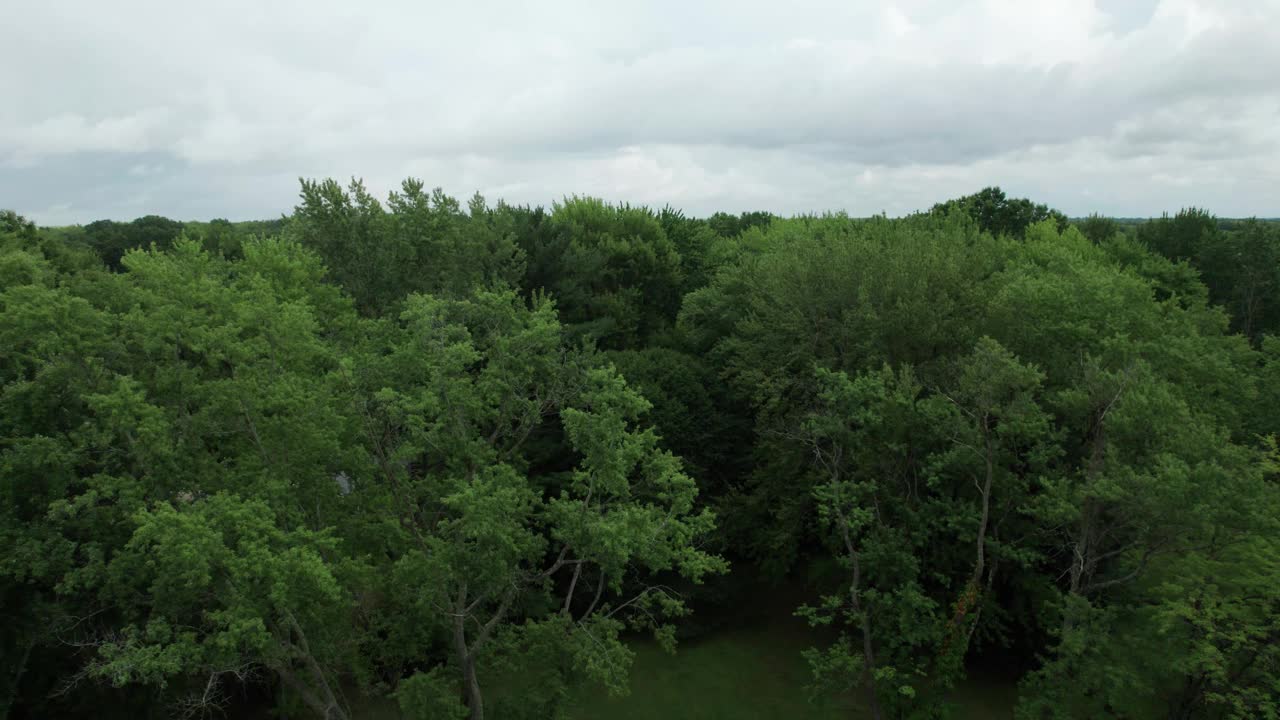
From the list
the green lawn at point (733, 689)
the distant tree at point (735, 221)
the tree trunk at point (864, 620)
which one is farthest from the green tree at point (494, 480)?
the distant tree at point (735, 221)

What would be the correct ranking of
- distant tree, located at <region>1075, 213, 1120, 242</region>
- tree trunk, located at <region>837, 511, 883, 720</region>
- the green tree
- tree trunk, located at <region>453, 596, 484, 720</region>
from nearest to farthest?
1. the green tree
2. tree trunk, located at <region>453, 596, 484, 720</region>
3. tree trunk, located at <region>837, 511, 883, 720</region>
4. distant tree, located at <region>1075, 213, 1120, 242</region>

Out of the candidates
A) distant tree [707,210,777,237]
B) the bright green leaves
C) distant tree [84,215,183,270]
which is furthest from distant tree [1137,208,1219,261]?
distant tree [84,215,183,270]

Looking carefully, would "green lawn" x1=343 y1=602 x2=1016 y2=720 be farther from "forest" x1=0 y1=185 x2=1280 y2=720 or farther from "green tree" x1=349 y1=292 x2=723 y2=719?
"green tree" x1=349 y1=292 x2=723 y2=719

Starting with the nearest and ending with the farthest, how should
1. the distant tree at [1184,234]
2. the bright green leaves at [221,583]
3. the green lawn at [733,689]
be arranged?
the bright green leaves at [221,583], the green lawn at [733,689], the distant tree at [1184,234]

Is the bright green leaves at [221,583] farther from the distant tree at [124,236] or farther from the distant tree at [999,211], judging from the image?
the distant tree at [124,236]

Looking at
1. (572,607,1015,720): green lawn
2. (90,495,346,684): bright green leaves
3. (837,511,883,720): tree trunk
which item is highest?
(90,495,346,684): bright green leaves

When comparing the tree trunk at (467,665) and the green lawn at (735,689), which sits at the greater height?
the tree trunk at (467,665)

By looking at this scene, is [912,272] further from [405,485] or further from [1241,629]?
[405,485]

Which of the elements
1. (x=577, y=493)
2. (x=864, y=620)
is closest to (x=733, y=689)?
(x=864, y=620)

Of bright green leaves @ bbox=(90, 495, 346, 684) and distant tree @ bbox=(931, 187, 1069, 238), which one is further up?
distant tree @ bbox=(931, 187, 1069, 238)
